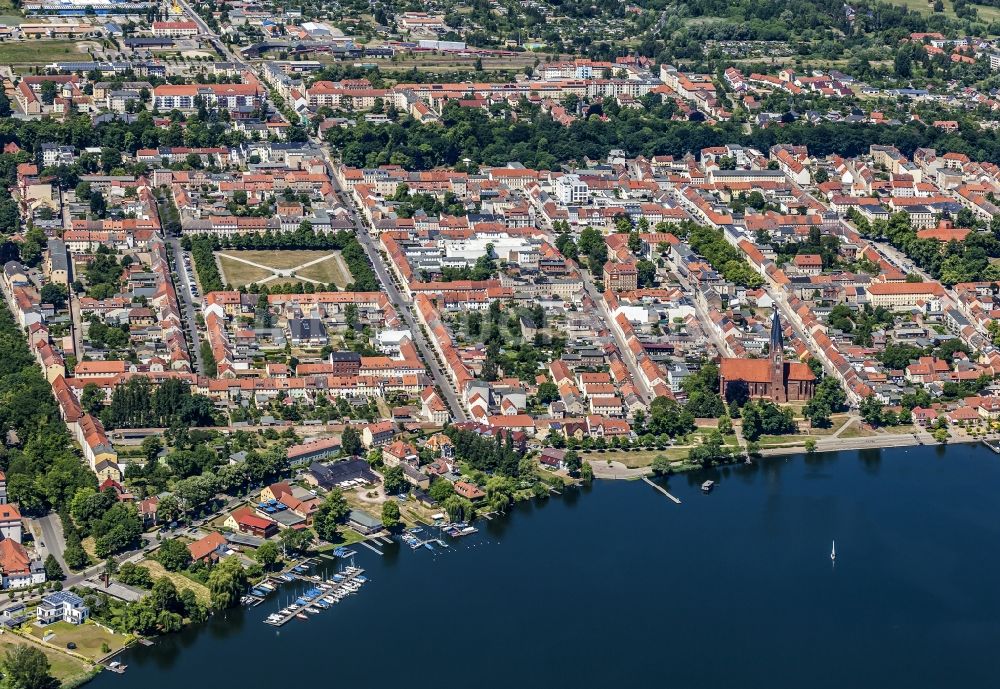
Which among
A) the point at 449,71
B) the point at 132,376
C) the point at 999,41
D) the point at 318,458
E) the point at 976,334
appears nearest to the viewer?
the point at 318,458

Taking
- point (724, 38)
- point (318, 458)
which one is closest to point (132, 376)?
point (318, 458)

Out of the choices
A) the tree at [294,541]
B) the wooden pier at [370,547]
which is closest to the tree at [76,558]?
the tree at [294,541]

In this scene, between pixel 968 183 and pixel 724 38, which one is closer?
pixel 968 183

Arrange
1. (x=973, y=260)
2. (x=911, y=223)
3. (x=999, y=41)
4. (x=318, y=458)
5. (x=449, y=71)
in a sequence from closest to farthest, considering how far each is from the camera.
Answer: (x=318, y=458), (x=973, y=260), (x=911, y=223), (x=449, y=71), (x=999, y=41)

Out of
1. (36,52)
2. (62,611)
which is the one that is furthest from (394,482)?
(36,52)

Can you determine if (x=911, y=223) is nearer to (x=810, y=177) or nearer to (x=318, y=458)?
(x=810, y=177)

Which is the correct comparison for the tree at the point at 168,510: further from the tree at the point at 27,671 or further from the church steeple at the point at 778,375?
the church steeple at the point at 778,375

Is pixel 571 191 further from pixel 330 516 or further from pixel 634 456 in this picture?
pixel 330 516
